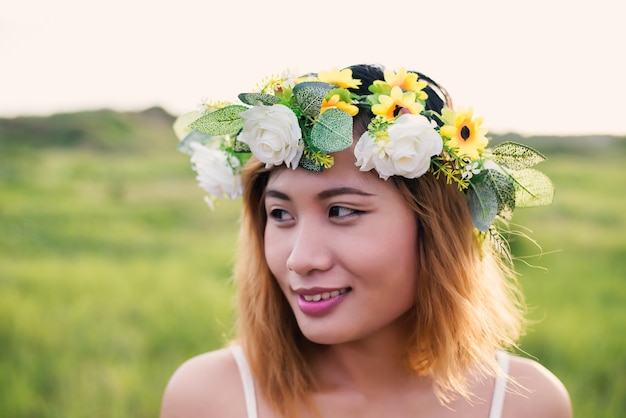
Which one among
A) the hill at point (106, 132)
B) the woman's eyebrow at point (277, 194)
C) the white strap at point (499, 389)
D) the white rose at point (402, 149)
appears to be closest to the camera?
the white rose at point (402, 149)

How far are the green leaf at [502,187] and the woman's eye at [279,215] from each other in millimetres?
573

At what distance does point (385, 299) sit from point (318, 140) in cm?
→ 47

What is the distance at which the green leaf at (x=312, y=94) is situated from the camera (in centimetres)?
175

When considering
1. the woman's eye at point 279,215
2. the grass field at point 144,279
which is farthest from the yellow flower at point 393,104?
the grass field at point 144,279

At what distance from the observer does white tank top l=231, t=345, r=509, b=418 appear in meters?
2.00

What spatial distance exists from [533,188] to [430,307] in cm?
46

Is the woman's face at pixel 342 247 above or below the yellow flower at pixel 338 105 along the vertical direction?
below

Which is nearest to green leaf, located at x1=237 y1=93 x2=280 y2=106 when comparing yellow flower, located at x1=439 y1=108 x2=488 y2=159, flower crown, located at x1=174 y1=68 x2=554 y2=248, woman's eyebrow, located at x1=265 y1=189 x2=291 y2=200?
→ flower crown, located at x1=174 y1=68 x2=554 y2=248

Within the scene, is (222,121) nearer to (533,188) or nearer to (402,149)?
(402,149)

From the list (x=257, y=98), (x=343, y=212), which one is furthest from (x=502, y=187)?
(x=257, y=98)

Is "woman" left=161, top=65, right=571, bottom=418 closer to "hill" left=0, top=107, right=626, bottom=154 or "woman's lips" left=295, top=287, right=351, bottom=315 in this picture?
"woman's lips" left=295, top=287, right=351, bottom=315

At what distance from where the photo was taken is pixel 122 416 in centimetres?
352

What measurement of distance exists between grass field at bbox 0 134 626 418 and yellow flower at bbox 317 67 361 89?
207 centimetres

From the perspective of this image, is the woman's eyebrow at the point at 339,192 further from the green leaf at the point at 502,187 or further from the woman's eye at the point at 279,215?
the green leaf at the point at 502,187
